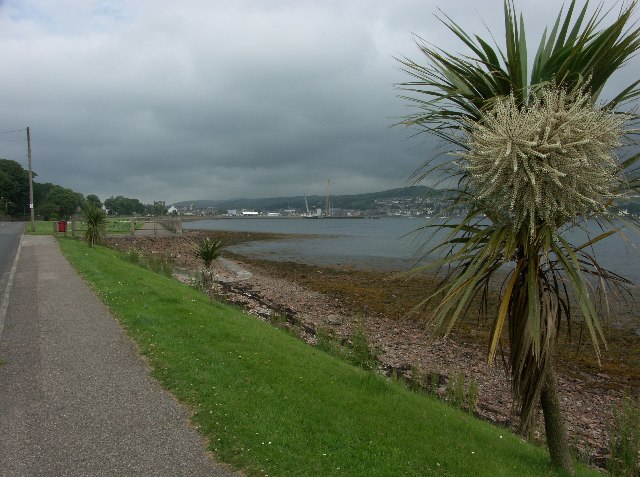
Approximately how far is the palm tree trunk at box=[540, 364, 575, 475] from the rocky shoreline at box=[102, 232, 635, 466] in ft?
2.03

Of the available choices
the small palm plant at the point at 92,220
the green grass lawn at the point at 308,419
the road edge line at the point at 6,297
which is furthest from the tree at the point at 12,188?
the green grass lawn at the point at 308,419

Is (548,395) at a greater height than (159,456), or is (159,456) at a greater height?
(548,395)

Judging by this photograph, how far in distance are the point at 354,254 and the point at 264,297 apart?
1076 inches

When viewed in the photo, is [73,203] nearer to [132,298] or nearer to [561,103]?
[132,298]

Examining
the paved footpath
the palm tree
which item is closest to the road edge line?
the paved footpath

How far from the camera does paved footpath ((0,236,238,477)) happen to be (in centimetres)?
438

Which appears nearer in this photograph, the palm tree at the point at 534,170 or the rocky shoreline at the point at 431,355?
the palm tree at the point at 534,170

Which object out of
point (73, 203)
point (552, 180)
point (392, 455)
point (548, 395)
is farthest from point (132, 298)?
point (73, 203)

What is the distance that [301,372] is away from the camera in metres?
7.07

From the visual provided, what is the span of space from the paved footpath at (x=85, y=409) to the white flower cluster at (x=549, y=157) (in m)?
3.26

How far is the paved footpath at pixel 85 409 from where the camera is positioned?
14.4 ft

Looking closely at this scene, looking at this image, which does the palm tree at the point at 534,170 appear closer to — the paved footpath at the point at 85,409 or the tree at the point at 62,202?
the paved footpath at the point at 85,409

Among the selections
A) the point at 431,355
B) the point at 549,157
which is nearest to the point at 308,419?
the point at 549,157

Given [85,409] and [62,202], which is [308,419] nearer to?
[85,409]
